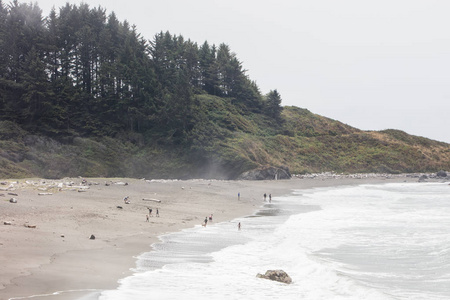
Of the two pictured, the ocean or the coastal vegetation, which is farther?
the coastal vegetation

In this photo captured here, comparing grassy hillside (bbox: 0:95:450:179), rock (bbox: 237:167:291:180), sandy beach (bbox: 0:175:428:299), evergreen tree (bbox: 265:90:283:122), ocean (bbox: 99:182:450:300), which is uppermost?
evergreen tree (bbox: 265:90:283:122)

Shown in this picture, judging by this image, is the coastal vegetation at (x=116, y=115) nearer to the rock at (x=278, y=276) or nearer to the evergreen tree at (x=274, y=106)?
the evergreen tree at (x=274, y=106)

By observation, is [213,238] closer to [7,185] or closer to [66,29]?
[7,185]

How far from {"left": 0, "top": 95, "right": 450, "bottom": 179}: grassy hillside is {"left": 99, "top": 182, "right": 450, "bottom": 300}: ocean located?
94.3 ft

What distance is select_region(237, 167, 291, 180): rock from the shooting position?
178 ft

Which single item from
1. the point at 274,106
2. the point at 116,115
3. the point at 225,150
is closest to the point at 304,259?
the point at 225,150

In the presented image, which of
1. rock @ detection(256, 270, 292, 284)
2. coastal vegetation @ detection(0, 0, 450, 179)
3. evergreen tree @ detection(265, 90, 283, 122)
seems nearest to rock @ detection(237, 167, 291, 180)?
coastal vegetation @ detection(0, 0, 450, 179)

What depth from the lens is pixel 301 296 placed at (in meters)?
11.5

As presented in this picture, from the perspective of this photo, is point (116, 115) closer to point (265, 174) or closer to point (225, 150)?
point (225, 150)

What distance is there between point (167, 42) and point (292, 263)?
70.6 m

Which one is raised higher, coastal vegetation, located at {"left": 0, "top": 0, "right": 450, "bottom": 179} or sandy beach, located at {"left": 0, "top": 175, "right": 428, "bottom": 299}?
coastal vegetation, located at {"left": 0, "top": 0, "right": 450, "bottom": 179}

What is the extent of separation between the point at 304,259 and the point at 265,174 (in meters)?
39.5

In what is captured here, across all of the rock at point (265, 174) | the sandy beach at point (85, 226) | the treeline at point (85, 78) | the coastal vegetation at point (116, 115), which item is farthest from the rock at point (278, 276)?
the treeline at point (85, 78)

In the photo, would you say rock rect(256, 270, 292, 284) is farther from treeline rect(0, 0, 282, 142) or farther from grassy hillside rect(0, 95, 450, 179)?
treeline rect(0, 0, 282, 142)
